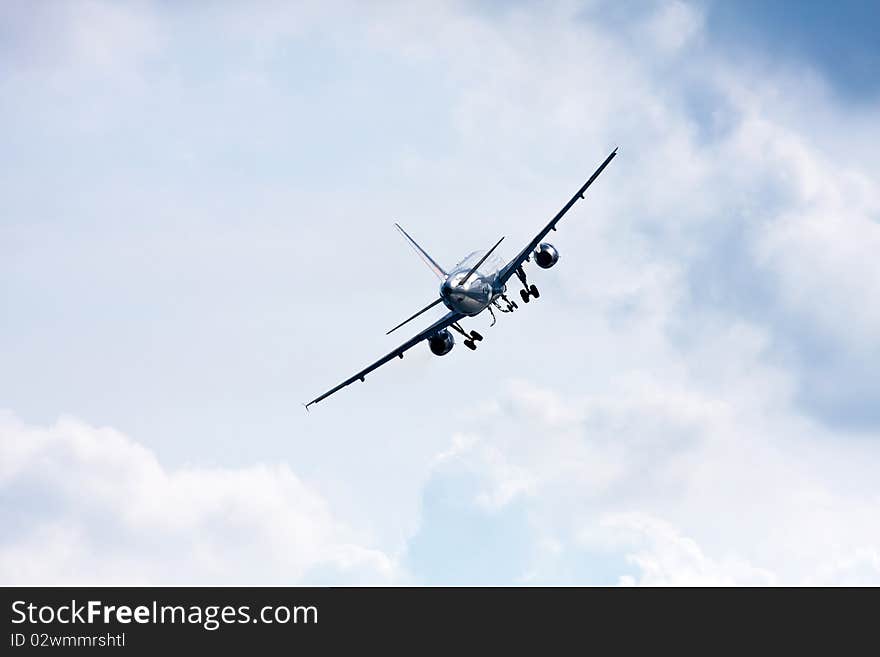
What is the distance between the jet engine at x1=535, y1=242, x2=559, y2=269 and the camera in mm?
158375

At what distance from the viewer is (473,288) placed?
5773 inches

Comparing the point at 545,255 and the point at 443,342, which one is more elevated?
the point at 545,255

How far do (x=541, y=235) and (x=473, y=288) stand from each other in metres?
13.2

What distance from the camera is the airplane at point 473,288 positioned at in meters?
146

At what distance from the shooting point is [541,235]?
155 metres

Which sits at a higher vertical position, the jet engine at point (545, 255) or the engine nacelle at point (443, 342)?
the jet engine at point (545, 255)

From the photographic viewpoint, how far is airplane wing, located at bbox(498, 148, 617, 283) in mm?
152750

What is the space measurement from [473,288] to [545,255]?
597 inches

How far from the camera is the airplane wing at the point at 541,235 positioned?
153 m

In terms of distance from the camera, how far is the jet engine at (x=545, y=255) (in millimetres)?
158375

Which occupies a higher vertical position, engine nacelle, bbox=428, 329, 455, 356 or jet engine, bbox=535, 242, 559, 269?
jet engine, bbox=535, 242, 559, 269
